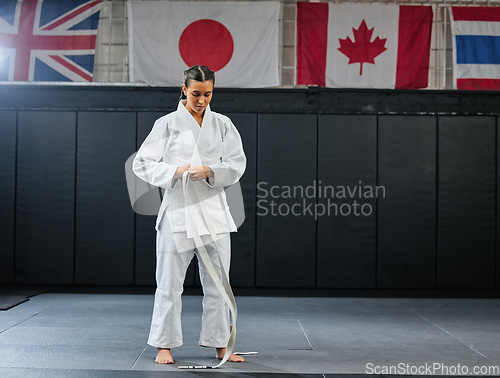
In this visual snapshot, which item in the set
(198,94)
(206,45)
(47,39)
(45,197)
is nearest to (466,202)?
(206,45)

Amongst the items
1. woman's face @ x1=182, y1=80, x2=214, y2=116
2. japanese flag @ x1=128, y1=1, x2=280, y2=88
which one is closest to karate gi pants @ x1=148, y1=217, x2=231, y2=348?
woman's face @ x1=182, y1=80, x2=214, y2=116

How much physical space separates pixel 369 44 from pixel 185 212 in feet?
12.5

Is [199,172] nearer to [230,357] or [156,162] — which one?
[156,162]

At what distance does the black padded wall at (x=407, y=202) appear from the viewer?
6062mm

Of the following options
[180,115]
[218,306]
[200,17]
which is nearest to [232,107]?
[200,17]

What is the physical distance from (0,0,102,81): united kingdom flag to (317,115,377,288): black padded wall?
2.72 metres

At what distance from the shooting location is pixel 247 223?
239 inches

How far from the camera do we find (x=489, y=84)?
6.08m

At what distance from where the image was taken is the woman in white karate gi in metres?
3.04

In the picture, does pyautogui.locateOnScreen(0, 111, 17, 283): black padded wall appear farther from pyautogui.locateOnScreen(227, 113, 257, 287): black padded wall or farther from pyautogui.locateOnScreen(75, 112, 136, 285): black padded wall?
pyautogui.locateOnScreen(227, 113, 257, 287): black padded wall

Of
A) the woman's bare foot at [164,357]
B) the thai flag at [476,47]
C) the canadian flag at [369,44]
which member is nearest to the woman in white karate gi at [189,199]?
the woman's bare foot at [164,357]

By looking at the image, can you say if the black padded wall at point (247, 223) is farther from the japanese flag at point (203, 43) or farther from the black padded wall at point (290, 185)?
the japanese flag at point (203, 43)

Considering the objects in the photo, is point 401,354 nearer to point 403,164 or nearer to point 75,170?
point 403,164

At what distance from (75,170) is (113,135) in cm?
56
